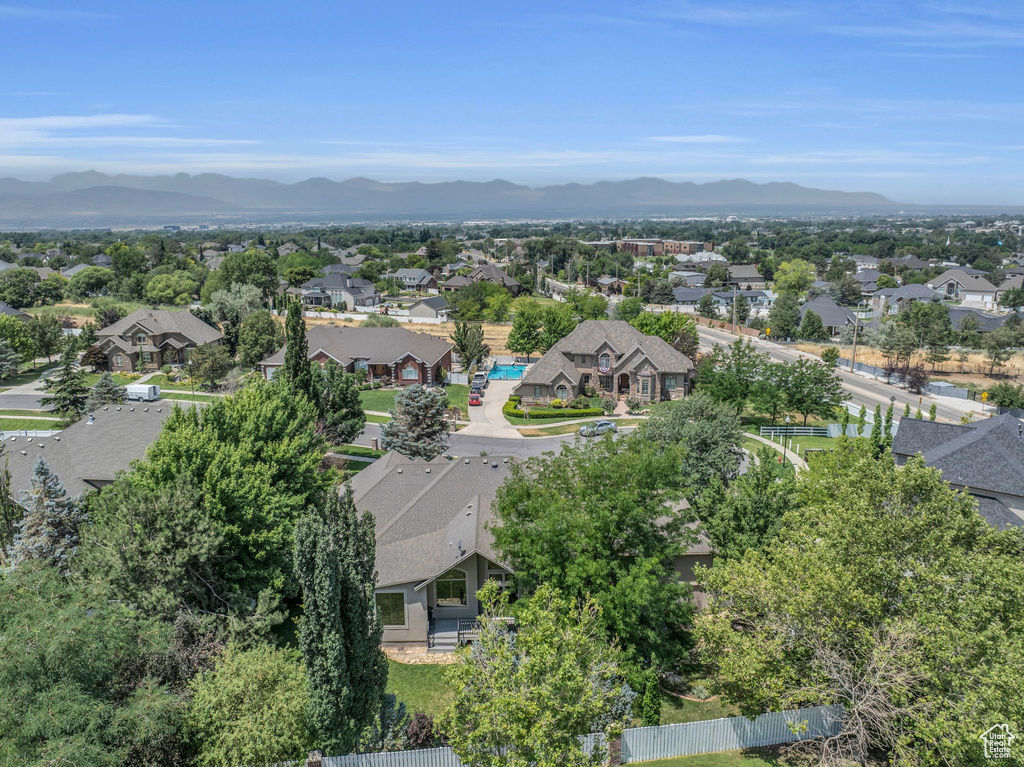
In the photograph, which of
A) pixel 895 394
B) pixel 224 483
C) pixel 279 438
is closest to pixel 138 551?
pixel 224 483

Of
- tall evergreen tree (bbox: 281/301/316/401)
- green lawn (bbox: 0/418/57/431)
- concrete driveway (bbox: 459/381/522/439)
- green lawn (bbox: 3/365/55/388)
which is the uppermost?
tall evergreen tree (bbox: 281/301/316/401)

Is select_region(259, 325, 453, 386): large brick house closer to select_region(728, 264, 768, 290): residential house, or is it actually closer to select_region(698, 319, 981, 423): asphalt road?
select_region(698, 319, 981, 423): asphalt road

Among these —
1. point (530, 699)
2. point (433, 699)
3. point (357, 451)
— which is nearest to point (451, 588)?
point (433, 699)

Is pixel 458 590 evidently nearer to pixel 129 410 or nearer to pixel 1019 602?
pixel 1019 602

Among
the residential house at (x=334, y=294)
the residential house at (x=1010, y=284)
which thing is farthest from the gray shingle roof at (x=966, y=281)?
the residential house at (x=334, y=294)

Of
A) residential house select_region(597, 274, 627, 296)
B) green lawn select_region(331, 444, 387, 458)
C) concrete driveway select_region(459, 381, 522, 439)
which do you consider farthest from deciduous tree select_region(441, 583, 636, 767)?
residential house select_region(597, 274, 627, 296)
